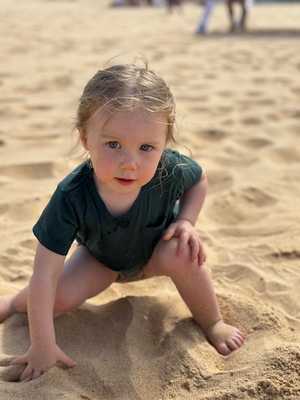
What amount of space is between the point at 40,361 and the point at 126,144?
0.62 metres

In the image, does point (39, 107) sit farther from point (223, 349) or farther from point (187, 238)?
point (223, 349)

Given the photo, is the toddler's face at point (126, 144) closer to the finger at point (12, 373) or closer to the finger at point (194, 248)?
the finger at point (194, 248)

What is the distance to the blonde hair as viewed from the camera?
5.31 ft

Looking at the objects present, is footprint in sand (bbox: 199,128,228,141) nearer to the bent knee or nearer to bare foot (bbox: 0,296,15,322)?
the bent knee

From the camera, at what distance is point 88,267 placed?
1943 millimetres

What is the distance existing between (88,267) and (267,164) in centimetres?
155

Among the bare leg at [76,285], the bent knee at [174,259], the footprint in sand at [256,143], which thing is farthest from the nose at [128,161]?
the footprint in sand at [256,143]

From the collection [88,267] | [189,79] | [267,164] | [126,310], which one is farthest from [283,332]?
[189,79]

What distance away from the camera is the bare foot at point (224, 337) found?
180 cm

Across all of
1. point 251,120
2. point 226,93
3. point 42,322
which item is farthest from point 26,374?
point 226,93

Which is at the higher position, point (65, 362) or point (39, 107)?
point (65, 362)

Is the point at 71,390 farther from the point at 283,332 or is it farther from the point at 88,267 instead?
the point at 283,332

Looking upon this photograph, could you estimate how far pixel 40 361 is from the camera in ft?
5.43

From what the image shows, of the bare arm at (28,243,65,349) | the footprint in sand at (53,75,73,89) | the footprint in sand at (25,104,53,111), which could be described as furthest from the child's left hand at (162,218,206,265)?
the footprint in sand at (53,75,73,89)
